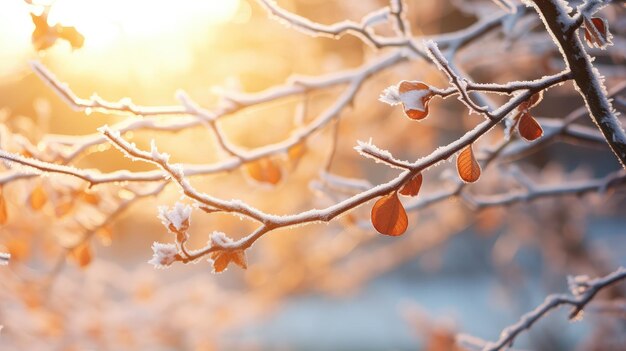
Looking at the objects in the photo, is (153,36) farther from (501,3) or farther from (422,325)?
(501,3)

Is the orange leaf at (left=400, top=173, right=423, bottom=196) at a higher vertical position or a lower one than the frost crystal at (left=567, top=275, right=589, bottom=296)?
higher

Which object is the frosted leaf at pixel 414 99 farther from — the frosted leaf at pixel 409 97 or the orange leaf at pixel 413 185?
the orange leaf at pixel 413 185

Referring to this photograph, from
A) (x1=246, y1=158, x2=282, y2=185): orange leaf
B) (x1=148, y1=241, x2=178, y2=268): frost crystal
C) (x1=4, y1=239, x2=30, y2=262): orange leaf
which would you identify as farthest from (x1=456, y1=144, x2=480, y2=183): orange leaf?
(x1=4, y1=239, x2=30, y2=262): orange leaf

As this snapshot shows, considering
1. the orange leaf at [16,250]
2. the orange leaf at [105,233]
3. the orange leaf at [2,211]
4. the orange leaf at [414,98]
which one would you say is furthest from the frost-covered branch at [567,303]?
the orange leaf at [16,250]

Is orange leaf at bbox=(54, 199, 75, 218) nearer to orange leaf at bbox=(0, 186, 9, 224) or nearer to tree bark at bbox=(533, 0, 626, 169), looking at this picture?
orange leaf at bbox=(0, 186, 9, 224)

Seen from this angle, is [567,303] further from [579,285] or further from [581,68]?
[581,68]

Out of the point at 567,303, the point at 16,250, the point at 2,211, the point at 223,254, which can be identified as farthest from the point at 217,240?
the point at 16,250

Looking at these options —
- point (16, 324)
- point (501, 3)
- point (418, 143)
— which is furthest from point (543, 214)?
point (16, 324)
